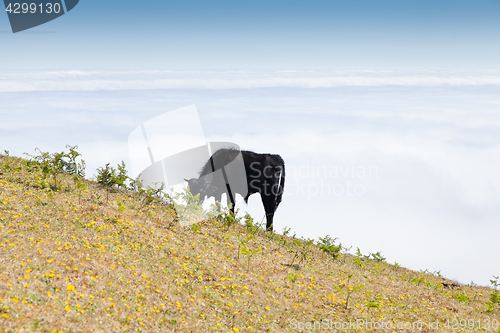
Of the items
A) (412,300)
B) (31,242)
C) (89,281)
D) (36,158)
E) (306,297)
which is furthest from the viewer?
(36,158)

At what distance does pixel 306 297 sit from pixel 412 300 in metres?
4.13

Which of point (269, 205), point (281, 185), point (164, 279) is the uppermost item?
point (281, 185)

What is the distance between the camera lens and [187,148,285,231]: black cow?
Result: 57.5 feet

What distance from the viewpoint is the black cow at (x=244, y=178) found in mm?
17536

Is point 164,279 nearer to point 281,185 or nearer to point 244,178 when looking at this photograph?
point 244,178

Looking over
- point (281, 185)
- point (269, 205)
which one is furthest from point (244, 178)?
point (281, 185)

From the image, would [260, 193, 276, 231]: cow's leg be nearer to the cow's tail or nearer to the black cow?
the black cow

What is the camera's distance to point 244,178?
19.3 m

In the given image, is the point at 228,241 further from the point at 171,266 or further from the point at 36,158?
the point at 36,158

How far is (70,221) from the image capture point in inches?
408

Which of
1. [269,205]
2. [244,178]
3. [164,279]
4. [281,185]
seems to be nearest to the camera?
[164,279]

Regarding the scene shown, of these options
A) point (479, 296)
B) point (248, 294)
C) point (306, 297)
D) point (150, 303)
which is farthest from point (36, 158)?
point (479, 296)

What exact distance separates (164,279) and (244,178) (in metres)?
10.8

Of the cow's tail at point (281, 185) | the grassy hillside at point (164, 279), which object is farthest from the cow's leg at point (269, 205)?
the grassy hillside at point (164, 279)
